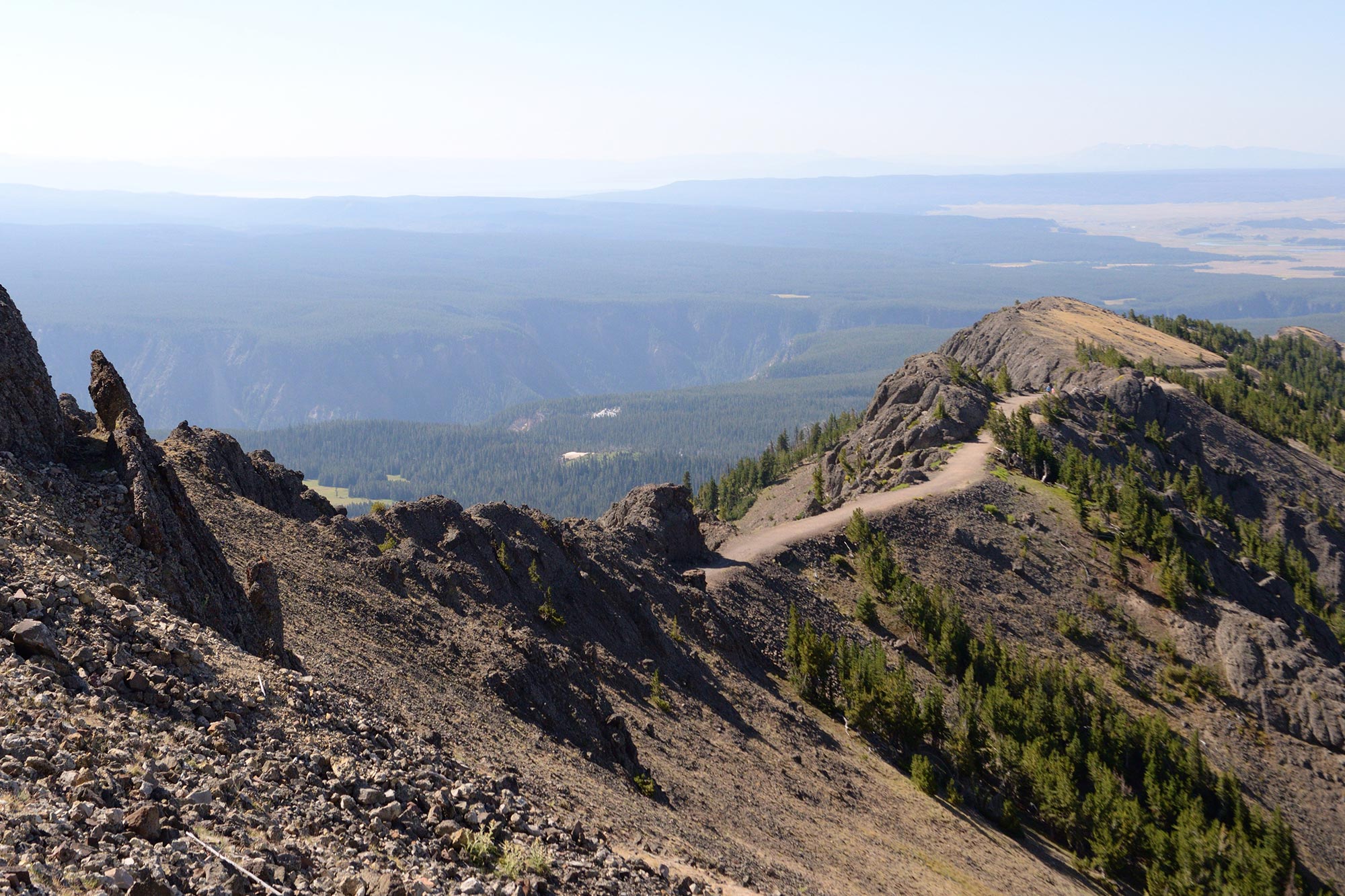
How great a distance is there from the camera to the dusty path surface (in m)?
64.4

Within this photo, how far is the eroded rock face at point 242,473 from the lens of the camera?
36.3 metres

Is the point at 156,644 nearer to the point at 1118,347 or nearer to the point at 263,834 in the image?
the point at 263,834

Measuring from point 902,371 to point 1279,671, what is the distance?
5001 centimetres

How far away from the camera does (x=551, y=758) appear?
27.6m

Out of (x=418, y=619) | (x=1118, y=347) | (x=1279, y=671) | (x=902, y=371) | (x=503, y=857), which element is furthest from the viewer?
(x=1118, y=347)

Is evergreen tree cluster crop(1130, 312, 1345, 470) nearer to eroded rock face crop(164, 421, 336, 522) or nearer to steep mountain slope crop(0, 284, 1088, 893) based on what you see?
steep mountain slope crop(0, 284, 1088, 893)

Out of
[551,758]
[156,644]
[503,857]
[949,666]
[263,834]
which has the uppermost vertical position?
[156,644]

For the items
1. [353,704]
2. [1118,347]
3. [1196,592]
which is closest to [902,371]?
[1118,347]

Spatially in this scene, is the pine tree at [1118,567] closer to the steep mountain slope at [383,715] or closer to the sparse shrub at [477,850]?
the steep mountain slope at [383,715]

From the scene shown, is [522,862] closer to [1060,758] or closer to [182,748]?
[182,748]

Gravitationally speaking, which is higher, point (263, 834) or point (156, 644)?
point (156, 644)

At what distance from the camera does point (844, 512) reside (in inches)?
2867

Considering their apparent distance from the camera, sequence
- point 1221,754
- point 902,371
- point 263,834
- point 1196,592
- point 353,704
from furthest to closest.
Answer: point 902,371 < point 1196,592 < point 1221,754 < point 353,704 < point 263,834

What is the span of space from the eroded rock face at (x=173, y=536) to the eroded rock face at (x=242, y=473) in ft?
35.5
